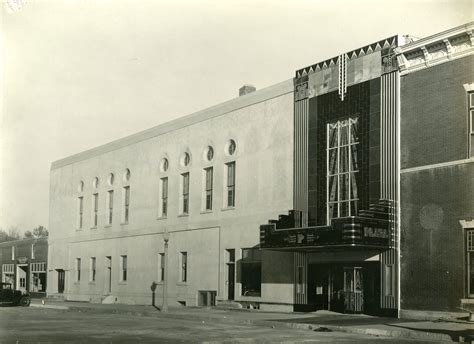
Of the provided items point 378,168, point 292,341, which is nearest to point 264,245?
point 378,168

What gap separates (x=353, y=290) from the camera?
30203 millimetres

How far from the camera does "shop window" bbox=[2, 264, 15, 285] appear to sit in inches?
2903

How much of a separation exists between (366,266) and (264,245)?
494 centimetres

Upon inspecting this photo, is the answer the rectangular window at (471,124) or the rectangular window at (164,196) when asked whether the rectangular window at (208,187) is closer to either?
the rectangular window at (164,196)

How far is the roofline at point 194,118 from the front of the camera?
35.8 metres

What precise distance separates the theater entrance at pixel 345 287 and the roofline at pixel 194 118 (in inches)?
370

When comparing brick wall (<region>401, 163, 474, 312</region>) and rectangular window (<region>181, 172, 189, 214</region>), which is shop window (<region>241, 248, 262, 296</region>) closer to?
rectangular window (<region>181, 172, 189, 214</region>)

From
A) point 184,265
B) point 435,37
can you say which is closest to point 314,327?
point 435,37

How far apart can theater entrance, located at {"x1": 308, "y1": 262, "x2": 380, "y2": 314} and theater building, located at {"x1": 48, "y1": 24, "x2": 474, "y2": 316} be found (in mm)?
67

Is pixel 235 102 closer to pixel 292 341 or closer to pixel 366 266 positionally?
pixel 366 266

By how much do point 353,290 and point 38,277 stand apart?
45.9 metres

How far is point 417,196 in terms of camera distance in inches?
1081

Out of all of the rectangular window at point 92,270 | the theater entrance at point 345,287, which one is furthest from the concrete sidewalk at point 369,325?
the rectangular window at point 92,270

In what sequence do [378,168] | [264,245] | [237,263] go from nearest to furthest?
[378,168]
[264,245]
[237,263]
